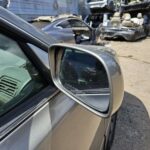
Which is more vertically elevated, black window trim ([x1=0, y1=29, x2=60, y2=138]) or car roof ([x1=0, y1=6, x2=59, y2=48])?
car roof ([x1=0, y1=6, x2=59, y2=48])

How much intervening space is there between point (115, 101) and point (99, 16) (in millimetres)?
22885

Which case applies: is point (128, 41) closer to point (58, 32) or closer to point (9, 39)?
point (58, 32)

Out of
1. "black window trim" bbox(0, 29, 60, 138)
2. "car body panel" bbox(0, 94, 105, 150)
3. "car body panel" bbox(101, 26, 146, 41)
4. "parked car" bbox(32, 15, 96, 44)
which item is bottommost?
"car body panel" bbox(101, 26, 146, 41)

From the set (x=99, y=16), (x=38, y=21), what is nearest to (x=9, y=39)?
(x=38, y=21)

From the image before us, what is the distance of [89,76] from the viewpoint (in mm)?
1466

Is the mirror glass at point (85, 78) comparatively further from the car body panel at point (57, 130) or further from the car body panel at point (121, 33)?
the car body panel at point (121, 33)

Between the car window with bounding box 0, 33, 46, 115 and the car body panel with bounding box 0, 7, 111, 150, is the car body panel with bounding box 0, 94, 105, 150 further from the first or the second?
the car window with bounding box 0, 33, 46, 115

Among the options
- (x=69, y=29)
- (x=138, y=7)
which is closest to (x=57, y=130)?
(x=69, y=29)

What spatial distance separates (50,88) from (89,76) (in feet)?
0.78

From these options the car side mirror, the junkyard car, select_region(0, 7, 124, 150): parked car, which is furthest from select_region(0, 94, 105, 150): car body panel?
the junkyard car

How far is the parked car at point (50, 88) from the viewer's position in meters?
1.22

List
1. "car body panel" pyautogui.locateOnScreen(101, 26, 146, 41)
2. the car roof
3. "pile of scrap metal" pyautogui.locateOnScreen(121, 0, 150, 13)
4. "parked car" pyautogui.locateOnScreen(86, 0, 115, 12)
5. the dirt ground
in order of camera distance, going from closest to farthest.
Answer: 1. the car roof
2. the dirt ground
3. "car body panel" pyautogui.locateOnScreen(101, 26, 146, 41)
4. "pile of scrap metal" pyautogui.locateOnScreen(121, 0, 150, 13)
5. "parked car" pyautogui.locateOnScreen(86, 0, 115, 12)

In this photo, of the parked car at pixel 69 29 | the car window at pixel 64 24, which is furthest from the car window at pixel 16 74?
the car window at pixel 64 24

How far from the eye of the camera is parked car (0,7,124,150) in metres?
1.22
